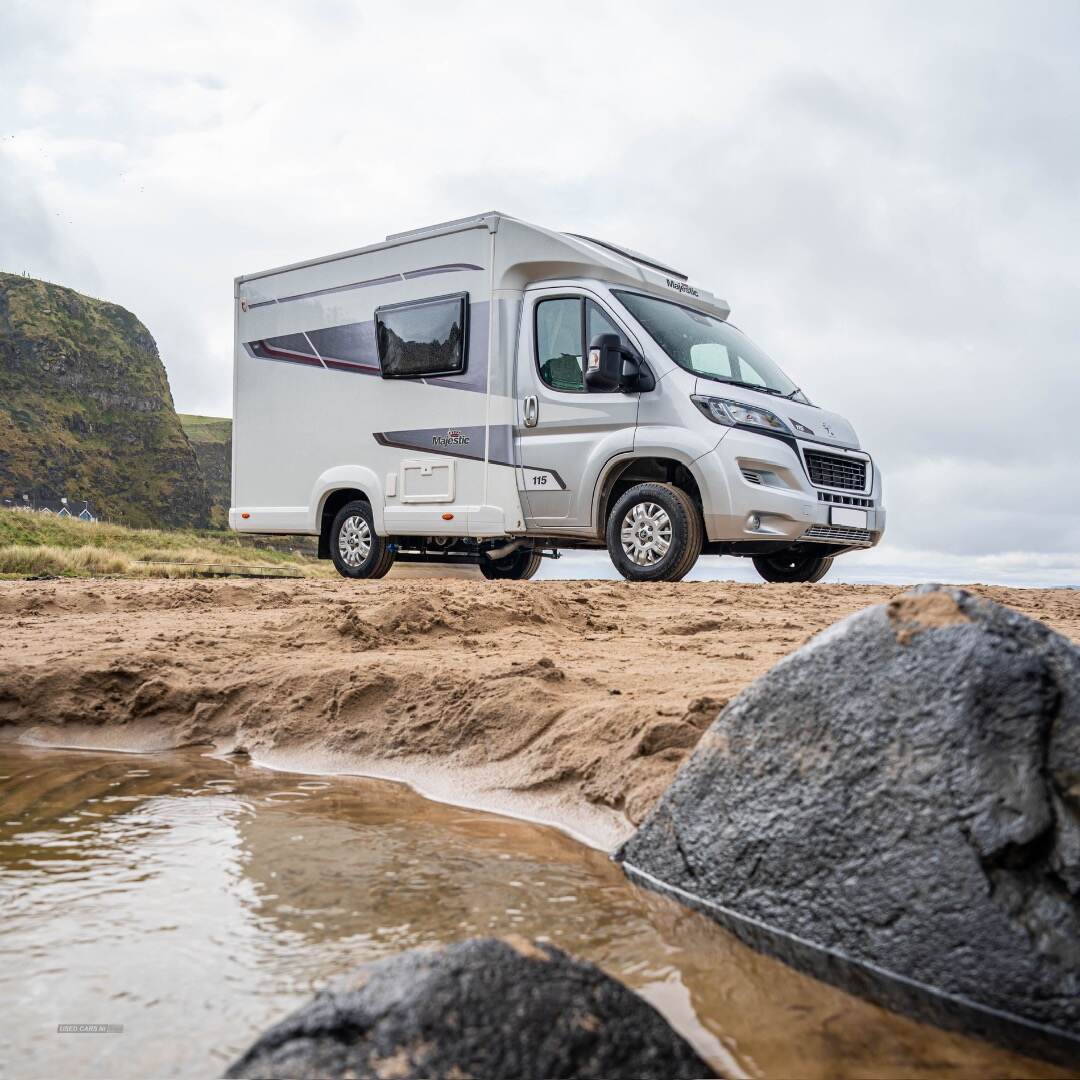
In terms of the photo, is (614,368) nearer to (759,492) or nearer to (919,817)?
(759,492)

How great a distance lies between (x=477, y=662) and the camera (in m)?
4.94

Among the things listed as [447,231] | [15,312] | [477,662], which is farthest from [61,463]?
[477,662]

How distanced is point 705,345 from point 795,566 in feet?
8.42

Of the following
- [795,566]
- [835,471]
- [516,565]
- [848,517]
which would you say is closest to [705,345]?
[835,471]

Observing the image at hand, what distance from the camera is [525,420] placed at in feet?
31.7

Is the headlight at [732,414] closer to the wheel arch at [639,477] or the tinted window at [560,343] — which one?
the wheel arch at [639,477]

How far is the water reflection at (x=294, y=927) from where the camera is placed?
1.97 meters

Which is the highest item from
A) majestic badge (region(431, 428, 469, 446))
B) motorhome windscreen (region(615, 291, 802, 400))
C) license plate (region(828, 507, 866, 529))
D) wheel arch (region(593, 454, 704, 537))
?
motorhome windscreen (region(615, 291, 802, 400))

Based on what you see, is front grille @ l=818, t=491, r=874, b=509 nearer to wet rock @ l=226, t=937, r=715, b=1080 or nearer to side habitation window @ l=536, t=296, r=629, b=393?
side habitation window @ l=536, t=296, r=629, b=393

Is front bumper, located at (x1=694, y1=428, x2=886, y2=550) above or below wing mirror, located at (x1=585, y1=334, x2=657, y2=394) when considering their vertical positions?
below

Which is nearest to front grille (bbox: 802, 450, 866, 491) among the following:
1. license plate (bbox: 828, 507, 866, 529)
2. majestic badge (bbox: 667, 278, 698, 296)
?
license plate (bbox: 828, 507, 866, 529)

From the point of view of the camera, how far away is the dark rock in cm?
208

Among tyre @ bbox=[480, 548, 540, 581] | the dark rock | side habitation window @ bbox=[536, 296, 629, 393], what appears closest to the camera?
the dark rock

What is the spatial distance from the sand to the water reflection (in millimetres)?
344
